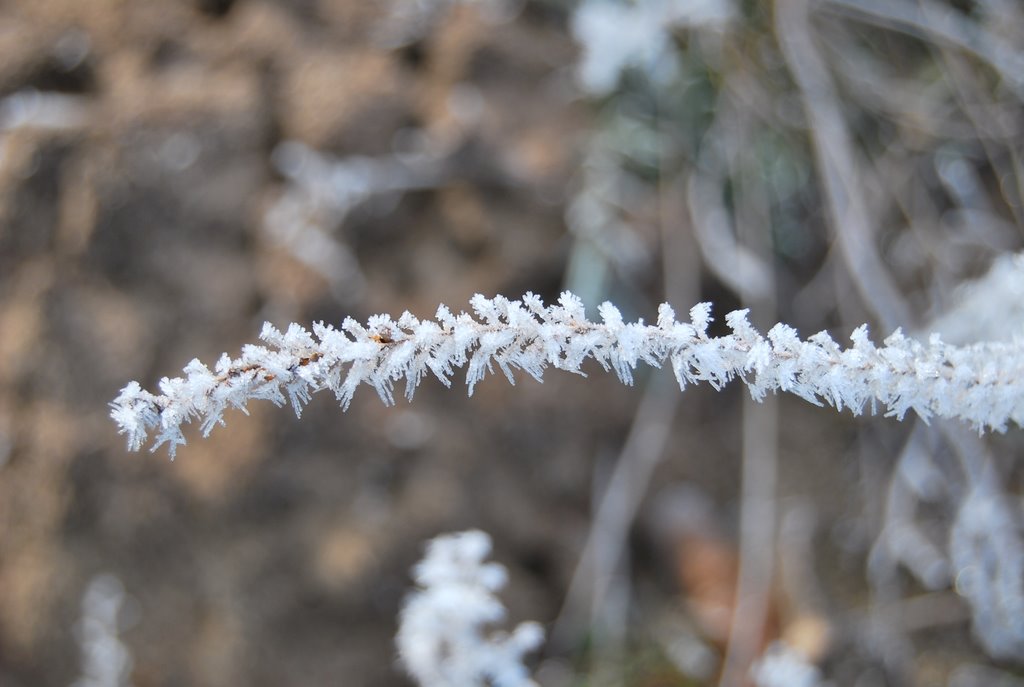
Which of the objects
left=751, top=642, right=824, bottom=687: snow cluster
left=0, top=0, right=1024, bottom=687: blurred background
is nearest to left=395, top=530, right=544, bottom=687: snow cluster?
left=0, top=0, right=1024, bottom=687: blurred background

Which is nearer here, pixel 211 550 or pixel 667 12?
pixel 211 550

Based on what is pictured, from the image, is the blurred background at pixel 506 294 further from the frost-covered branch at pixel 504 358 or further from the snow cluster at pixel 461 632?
the frost-covered branch at pixel 504 358

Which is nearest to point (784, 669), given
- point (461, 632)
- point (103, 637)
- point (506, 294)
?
point (461, 632)

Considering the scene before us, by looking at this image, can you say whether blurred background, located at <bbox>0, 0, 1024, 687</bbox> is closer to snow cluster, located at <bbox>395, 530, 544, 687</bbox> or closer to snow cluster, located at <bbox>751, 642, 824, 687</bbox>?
snow cluster, located at <bbox>751, 642, 824, 687</bbox>

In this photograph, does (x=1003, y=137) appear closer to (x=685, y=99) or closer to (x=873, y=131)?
(x=873, y=131)

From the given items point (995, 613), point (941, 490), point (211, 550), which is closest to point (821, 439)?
point (941, 490)

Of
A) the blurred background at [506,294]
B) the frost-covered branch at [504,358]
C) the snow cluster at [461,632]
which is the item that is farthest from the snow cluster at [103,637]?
the frost-covered branch at [504,358]

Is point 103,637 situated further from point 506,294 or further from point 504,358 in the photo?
point 504,358
